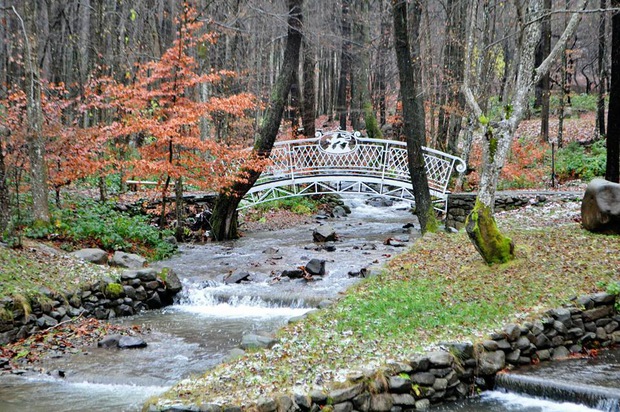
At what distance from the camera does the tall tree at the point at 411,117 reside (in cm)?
1214

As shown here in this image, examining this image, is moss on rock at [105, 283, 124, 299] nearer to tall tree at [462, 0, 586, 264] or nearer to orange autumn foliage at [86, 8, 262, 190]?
orange autumn foliage at [86, 8, 262, 190]

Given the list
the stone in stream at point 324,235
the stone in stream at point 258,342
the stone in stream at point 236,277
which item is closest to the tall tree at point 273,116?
the stone in stream at point 324,235

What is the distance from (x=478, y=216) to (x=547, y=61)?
290cm

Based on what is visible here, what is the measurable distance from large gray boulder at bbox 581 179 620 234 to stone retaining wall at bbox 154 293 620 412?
281 centimetres

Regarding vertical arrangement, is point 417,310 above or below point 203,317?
above

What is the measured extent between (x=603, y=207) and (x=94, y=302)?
870 cm

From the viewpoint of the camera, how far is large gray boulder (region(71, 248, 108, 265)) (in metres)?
10.7

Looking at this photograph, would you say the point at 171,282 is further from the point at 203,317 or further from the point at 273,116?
the point at 273,116

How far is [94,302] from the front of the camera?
938 centimetres

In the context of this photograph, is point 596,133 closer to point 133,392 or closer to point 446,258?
point 446,258

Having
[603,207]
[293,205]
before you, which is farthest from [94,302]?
[293,205]

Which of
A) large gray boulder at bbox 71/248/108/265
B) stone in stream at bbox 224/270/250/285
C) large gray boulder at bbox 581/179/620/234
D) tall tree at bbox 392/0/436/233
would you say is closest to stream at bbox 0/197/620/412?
stone in stream at bbox 224/270/250/285

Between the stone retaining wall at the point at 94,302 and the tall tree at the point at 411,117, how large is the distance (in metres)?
5.61

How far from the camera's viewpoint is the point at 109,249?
12.1m
